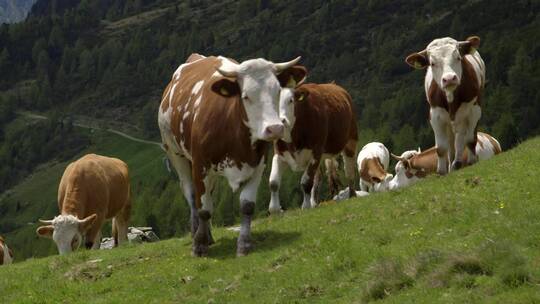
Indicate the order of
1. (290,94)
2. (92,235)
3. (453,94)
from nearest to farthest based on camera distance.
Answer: (290,94), (453,94), (92,235)

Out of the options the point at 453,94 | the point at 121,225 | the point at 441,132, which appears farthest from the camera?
the point at 121,225

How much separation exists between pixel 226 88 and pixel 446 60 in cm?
729

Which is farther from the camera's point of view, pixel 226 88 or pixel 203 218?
pixel 203 218

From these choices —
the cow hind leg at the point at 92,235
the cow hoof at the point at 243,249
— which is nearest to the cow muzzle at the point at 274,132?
the cow hoof at the point at 243,249

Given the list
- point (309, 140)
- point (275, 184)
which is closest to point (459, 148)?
point (309, 140)

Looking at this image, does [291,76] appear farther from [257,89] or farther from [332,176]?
[332,176]

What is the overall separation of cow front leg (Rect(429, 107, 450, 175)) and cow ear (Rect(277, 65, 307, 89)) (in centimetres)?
614

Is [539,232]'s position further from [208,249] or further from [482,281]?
[208,249]

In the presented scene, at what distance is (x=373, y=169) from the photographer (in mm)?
37938

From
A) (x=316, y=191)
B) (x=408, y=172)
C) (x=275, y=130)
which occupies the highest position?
(x=275, y=130)

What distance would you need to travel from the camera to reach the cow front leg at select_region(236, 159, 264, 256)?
1510 cm

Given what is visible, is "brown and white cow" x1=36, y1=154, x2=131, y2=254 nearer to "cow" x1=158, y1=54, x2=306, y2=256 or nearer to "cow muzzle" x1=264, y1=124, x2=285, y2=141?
"cow" x1=158, y1=54, x2=306, y2=256

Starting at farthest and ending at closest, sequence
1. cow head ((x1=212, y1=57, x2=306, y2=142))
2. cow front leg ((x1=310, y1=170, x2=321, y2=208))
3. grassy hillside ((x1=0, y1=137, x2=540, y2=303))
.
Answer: cow front leg ((x1=310, y1=170, x2=321, y2=208)), cow head ((x1=212, y1=57, x2=306, y2=142)), grassy hillside ((x1=0, y1=137, x2=540, y2=303))

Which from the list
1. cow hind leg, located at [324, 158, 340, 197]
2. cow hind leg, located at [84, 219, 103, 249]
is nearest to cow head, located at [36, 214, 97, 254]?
cow hind leg, located at [84, 219, 103, 249]
